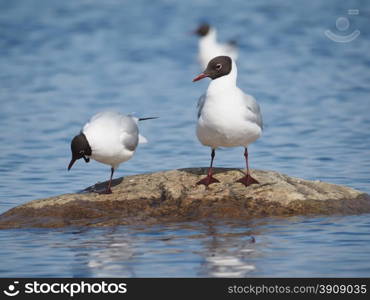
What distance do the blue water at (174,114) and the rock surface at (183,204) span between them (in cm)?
22

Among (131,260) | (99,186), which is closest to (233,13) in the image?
(99,186)

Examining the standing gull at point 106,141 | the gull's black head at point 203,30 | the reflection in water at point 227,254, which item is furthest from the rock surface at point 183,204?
the gull's black head at point 203,30

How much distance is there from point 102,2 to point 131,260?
2382 cm

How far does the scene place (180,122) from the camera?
16656 mm

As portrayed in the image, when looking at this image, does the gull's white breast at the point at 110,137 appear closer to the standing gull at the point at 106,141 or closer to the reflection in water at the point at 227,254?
the standing gull at the point at 106,141

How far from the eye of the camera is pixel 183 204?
402 inches

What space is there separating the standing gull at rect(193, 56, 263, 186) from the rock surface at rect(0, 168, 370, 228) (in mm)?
222

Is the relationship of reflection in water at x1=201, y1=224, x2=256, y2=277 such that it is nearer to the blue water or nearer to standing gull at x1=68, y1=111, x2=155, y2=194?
the blue water

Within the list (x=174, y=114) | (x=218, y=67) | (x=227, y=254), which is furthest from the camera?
(x=174, y=114)

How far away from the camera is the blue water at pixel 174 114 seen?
29.0 ft
